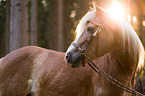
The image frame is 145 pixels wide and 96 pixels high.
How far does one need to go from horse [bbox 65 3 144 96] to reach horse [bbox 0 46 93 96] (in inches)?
15.3

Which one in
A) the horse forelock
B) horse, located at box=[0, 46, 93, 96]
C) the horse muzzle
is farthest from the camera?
horse, located at box=[0, 46, 93, 96]

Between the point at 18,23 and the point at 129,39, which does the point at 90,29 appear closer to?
the point at 129,39

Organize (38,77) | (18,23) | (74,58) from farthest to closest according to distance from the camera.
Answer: (18,23) → (38,77) → (74,58)

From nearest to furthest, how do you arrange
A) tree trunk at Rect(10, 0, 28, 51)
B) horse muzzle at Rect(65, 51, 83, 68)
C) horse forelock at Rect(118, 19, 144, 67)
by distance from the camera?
horse muzzle at Rect(65, 51, 83, 68) < horse forelock at Rect(118, 19, 144, 67) < tree trunk at Rect(10, 0, 28, 51)

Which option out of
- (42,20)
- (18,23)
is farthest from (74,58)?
(42,20)

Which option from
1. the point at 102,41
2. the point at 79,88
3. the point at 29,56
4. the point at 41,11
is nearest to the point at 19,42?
the point at 29,56

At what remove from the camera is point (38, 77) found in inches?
137

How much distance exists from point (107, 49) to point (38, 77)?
60.6 inches

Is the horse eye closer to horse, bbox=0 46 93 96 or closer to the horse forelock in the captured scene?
the horse forelock

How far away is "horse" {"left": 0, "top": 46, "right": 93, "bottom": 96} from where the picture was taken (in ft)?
11.0

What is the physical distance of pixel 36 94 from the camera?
135 inches

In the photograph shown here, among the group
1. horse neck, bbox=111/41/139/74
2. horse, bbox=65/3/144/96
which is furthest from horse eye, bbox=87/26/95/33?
horse neck, bbox=111/41/139/74

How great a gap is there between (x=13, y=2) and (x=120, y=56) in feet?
12.5

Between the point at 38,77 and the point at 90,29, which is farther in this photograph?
the point at 38,77
